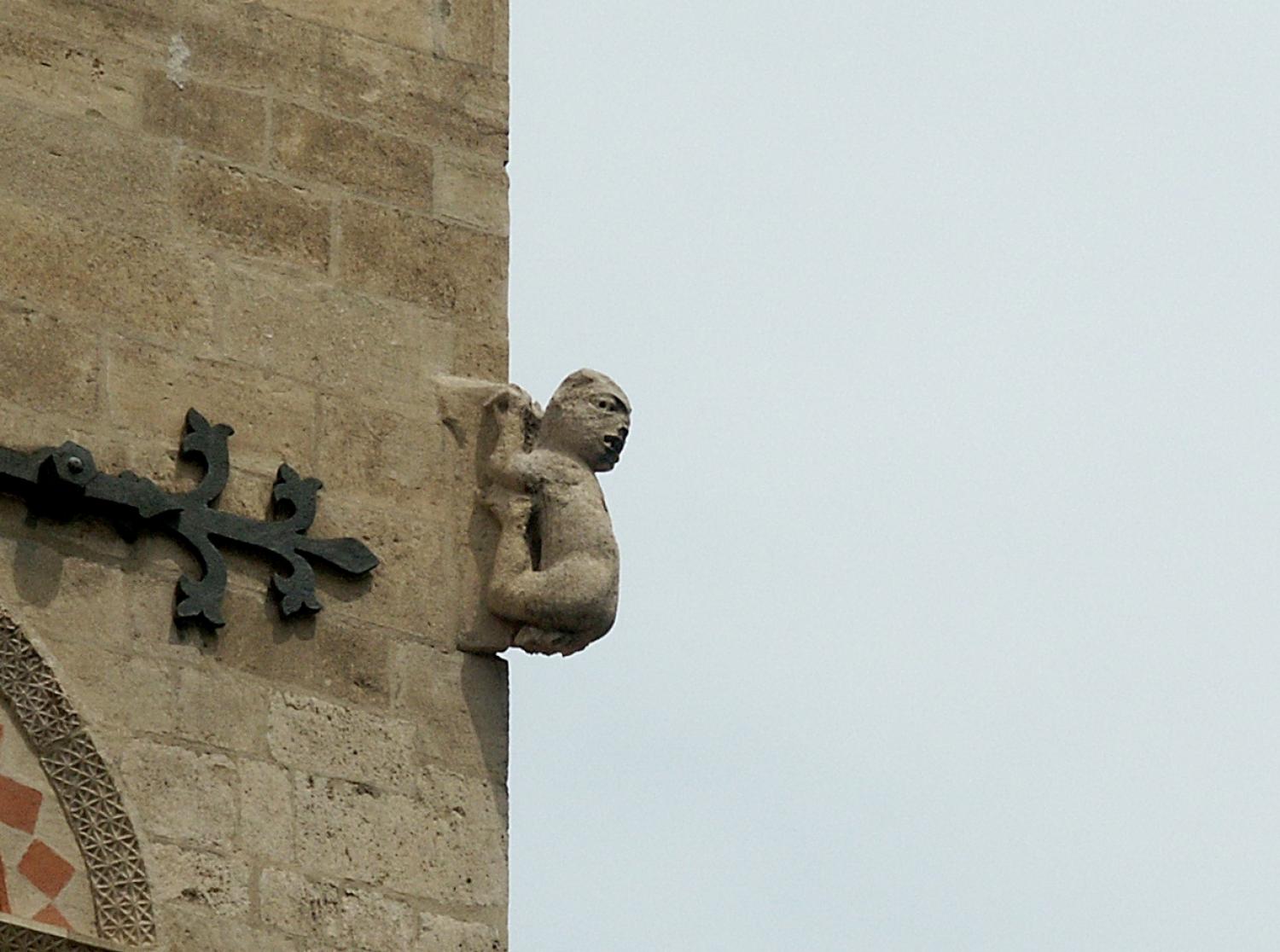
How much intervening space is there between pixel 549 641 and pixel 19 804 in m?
1.24

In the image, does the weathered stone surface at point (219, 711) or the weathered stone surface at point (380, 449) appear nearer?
the weathered stone surface at point (219, 711)

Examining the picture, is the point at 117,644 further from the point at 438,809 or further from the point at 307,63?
the point at 307,63

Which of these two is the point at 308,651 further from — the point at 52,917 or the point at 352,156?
the point at 352,156

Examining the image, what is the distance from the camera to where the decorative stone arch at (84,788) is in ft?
30.6

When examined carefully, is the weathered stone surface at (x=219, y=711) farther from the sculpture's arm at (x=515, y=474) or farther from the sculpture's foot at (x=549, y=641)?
the sculpture's arm at (x=515, y=474)

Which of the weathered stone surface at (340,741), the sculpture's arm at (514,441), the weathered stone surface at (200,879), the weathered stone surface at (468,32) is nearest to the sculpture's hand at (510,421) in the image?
the sculpture's arm at (514,441)

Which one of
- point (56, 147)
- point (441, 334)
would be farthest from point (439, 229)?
point (56, 147)

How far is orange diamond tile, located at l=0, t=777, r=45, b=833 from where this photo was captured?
9344 mm

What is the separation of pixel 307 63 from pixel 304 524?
1.11m

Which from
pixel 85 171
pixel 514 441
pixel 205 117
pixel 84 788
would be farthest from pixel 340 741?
pixel 205 117

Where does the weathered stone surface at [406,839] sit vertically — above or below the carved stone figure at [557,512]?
below

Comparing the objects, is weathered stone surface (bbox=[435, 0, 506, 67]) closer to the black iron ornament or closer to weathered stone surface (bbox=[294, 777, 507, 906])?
the black iron ornament

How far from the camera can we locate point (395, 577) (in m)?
10.0

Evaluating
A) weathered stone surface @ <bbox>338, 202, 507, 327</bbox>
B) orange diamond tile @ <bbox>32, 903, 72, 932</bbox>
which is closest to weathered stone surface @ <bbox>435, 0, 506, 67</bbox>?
weathered stone surface @ <bbox>338, 202, 507, 327</bbox>
